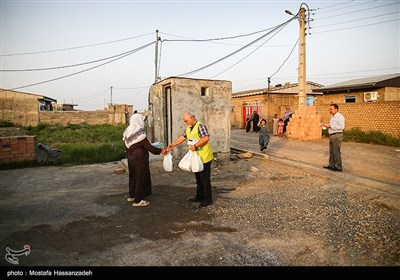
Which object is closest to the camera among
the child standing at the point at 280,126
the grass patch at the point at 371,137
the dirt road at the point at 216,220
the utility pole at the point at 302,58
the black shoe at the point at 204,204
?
the dirt road at the point at 216,220

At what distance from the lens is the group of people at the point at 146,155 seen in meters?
4.86

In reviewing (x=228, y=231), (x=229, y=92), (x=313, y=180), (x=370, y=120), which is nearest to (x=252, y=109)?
(x=370, y=120)

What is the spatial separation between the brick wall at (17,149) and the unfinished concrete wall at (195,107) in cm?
445

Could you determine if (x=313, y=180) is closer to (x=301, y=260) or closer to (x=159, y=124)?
(x=301, y=260)

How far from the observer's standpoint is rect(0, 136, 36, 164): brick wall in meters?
8.53

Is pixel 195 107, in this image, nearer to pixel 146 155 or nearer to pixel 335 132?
pixel 146 155

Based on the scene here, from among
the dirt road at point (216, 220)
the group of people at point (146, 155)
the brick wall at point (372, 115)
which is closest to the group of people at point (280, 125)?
the brick wall at point (372, 115)

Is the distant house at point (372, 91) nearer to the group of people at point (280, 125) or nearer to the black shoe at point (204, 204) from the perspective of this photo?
the group of people at point (280, 125)

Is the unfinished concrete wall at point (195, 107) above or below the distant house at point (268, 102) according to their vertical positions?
below

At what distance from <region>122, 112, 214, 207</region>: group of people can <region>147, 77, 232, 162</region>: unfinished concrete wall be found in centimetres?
292

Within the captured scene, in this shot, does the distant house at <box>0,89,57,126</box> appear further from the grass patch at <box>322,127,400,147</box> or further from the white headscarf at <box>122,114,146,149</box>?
the grass patch at <box>322,127,400,147</box>

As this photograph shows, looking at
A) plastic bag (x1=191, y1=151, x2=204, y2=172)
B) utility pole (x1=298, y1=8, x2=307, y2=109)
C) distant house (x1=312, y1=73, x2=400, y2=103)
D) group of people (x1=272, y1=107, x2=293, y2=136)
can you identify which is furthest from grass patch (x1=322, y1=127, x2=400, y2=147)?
plastic bag (x1=191, y1=151, x2=204, y2=172)

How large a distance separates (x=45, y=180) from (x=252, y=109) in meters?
20.0
